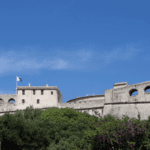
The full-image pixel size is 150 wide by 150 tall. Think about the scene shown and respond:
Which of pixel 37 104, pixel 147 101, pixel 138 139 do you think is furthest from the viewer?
pixel 37 104

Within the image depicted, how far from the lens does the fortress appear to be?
3831 centimetres

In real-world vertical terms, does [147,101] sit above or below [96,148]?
above

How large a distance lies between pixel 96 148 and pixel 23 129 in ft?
37.3

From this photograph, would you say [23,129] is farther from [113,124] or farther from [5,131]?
[113,124]

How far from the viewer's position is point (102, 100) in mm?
43688

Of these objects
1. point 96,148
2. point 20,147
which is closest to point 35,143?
point 20,147

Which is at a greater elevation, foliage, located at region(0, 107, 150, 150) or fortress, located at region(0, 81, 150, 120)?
fortress, located at region(0, 81, 150, 120)

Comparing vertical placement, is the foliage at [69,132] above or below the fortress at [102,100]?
below

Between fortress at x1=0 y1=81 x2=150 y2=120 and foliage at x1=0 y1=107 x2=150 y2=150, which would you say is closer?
foliage at x1=0 y1=107 x2=150 y2=150

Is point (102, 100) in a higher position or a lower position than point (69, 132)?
higher

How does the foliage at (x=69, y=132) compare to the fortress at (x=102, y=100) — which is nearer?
the foliage at (x=69, y=132)

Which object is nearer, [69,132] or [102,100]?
[69,132]

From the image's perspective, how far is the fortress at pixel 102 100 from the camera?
38.3 metres

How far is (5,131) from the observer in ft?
91.0
